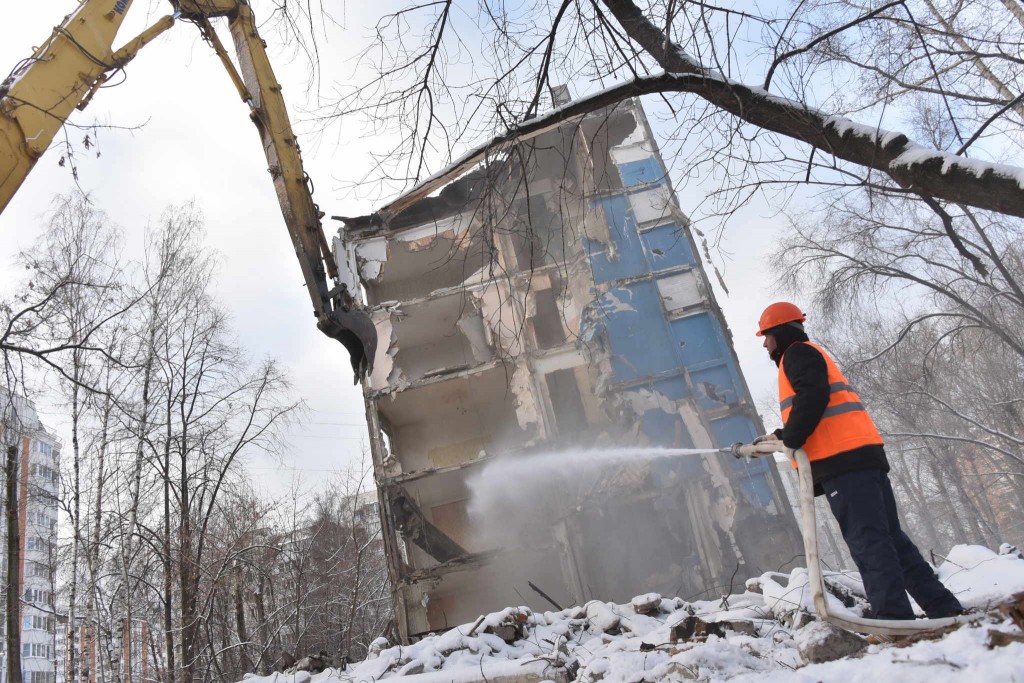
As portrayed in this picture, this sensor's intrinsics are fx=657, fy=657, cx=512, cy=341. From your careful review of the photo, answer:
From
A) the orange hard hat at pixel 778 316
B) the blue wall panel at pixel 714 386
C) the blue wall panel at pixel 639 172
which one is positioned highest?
the blue wall panel at pixel 639 172

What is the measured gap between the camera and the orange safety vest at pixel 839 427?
3.54 m

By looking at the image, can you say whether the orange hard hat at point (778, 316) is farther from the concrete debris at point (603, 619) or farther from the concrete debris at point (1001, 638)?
the concrete debris at point (603, 619)

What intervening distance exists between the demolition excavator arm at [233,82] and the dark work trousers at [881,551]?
4.40 metres

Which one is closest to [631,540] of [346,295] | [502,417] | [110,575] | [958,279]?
[502,417]

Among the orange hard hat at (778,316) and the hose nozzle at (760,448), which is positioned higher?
→ the orange hard hat at (778,316)

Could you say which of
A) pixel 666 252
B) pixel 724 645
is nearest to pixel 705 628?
pixel 724 645

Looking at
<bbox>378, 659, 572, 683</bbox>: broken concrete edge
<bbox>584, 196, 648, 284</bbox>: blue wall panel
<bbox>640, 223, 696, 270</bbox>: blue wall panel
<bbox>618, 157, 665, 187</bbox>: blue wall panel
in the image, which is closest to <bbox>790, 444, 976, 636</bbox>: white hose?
<bbox>378, 659, 572, 683</bbox>: broken concrete edge

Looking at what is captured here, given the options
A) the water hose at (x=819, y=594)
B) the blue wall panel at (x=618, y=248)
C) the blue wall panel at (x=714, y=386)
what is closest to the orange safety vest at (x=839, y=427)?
the water hose at (x=819, y=594)

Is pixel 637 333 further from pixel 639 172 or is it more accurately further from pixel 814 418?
pixel 814 418

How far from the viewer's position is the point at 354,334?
6410 millimetres

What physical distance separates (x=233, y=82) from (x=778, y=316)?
614cm

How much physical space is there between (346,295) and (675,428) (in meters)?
6.54

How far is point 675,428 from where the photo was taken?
36.1ft

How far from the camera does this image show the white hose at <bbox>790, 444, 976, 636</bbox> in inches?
114
